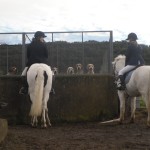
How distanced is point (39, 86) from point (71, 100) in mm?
2971

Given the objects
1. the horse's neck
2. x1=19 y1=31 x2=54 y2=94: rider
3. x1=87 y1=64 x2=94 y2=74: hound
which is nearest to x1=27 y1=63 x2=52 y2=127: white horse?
x1=19 y1=31 x2=54 y2=94: rider

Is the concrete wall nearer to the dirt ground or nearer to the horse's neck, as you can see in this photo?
the horse's neck

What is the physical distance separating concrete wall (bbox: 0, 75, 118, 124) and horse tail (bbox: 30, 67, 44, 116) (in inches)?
102

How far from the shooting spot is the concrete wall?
50.1ft

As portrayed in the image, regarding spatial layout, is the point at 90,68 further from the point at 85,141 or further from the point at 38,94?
the point at 85,141

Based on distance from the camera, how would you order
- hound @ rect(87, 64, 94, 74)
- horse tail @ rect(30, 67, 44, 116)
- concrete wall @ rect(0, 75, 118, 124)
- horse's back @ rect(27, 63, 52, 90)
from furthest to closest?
hound @ rect(87, 64, 94, 74), concrete wall @ rect(0, 75, 118, 124), horse's back @ rect(27, 63, 52, 90), horse tail @ rect(30, 67, 44, 116)

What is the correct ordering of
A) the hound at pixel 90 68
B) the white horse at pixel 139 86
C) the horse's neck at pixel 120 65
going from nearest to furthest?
the white horse at pixel 139 86 < the horse's neck at pixel 120 65 < the hound at pixel 90 68

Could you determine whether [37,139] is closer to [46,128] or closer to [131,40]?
[46,128]

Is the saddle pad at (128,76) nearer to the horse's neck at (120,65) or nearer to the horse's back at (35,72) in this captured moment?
the horse's neck at (120,65)

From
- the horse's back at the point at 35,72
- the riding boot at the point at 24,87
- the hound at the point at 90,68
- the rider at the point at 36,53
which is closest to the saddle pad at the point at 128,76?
the horse's back at the point at 35,72

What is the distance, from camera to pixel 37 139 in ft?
31.8

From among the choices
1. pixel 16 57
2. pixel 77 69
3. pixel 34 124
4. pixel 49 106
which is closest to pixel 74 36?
pixel 77 69

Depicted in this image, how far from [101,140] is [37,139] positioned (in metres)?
1.39

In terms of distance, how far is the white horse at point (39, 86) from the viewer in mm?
12500
